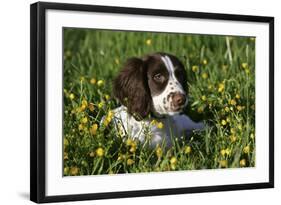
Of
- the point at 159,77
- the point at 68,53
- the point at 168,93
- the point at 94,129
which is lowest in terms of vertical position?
the point at 94,129

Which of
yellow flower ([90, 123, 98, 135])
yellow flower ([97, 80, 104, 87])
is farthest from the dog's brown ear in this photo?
yellow flower ([90, 123, 98, 135])

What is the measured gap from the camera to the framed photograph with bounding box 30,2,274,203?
4242 mm

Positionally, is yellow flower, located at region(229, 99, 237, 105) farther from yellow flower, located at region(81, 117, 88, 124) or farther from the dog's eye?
yellow flower, located at region(81, 117, 88, 124)

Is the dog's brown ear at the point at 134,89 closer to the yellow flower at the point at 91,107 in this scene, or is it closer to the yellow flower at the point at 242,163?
the yellow flower at the point at 91,107

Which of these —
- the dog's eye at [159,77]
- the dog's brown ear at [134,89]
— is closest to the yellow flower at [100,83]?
the dog's brown ear at [134,89]

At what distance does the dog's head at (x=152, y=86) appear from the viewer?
185 inches

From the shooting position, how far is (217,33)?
4797 millimetres

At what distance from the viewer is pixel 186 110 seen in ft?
16.0

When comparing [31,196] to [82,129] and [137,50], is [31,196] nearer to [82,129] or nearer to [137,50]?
[82,129]

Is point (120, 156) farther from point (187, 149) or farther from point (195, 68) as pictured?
point (195, 68)

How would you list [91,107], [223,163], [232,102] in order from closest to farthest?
1. [91,107]
2. [223,163]
3. [232,102]

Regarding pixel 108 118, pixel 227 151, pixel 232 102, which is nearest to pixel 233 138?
pixel 227 151

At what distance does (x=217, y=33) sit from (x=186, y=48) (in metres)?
0.30

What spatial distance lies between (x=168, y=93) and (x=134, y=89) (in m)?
0.23
